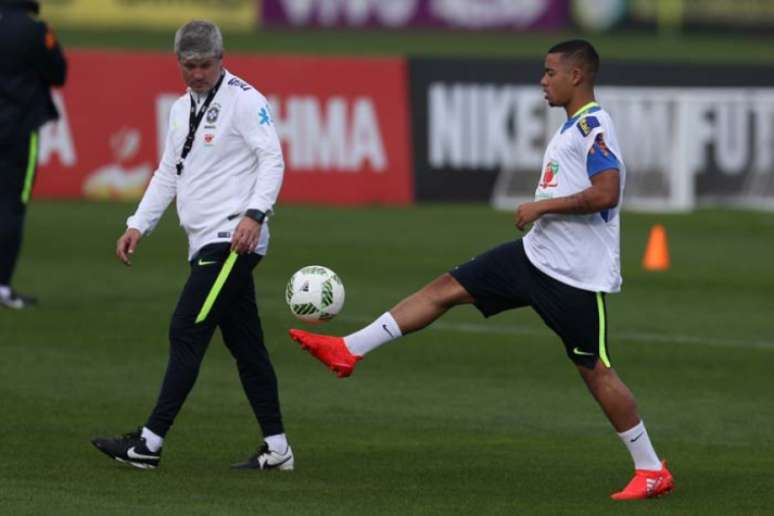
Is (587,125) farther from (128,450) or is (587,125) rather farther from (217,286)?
(128,450)

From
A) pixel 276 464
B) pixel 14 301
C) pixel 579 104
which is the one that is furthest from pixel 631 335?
pixel 579 104

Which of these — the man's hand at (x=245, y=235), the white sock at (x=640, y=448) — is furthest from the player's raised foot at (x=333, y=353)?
the white sock at (x=640, y=448)

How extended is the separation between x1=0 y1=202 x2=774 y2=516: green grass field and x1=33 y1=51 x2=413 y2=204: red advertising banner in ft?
15.4

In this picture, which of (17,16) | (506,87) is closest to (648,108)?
(506,87)

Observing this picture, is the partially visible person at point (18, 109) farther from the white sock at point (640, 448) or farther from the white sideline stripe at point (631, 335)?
the white sock at point (640, 448)

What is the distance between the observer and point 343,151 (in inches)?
971

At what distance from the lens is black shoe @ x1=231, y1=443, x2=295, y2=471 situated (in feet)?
31.2

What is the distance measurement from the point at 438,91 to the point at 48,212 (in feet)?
17.3

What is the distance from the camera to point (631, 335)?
14672 mm

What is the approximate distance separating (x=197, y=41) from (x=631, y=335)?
6373mm

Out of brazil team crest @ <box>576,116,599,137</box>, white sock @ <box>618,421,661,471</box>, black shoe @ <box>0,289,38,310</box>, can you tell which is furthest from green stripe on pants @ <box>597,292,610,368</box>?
black shoe @ <box>0,289,38,310</box>

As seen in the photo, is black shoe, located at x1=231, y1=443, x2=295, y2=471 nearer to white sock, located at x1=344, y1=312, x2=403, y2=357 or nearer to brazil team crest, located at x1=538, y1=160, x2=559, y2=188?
white sock, located at x1=344, y1=312, x2=403, y2=357

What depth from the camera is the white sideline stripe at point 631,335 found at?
14.3 m

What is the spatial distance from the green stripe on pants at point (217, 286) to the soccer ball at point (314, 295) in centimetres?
31
